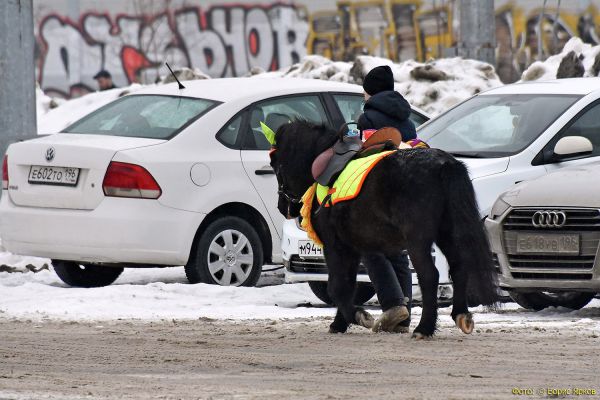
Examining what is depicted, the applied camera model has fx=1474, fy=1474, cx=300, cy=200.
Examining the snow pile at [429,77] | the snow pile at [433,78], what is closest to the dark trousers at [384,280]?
the snow pile at [429,77]

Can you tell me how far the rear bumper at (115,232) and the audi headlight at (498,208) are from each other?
8.06 ft

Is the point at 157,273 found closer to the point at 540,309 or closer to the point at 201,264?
the point at 201,264

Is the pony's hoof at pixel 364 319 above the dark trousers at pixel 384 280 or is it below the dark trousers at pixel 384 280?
below

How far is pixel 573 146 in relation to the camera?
34.6ft

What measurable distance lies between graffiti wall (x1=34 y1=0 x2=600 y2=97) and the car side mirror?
2968 cm

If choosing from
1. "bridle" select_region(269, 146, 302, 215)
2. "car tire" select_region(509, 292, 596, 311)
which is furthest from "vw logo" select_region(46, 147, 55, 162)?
"car tire" select_region(509, 292, 596, 311)

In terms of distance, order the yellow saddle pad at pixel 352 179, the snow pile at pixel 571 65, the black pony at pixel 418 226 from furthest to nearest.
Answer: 1. the snow pile at pixel 571 65
2. the yellow saddle pad at pixel 352 179
3. the black pony at pixel 418 226

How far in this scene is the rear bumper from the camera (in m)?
11.1

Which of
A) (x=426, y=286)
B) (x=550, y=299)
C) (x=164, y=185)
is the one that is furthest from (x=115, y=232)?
(x=426, y=286)

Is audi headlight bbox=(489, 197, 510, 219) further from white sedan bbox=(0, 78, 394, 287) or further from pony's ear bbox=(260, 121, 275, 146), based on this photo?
white sedan bbox=(0, 78, 394, 287)

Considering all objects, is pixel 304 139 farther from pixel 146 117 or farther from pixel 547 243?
pixel 146 117

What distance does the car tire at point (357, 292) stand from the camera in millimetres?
11016

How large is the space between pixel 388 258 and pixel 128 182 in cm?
265

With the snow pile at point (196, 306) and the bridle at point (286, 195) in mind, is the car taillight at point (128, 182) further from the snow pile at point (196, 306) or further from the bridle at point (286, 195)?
the bridle at point (286, 195)
